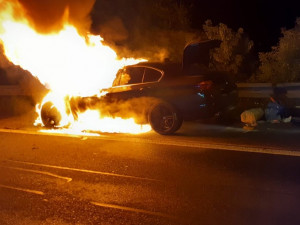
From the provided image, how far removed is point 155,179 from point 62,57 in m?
6.25

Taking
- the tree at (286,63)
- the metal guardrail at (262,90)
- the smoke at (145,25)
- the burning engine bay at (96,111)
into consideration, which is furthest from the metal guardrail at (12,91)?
the tree at (286,63)

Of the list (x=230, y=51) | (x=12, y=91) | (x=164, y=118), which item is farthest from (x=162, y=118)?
(x=12, y=91)

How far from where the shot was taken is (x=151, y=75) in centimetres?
967

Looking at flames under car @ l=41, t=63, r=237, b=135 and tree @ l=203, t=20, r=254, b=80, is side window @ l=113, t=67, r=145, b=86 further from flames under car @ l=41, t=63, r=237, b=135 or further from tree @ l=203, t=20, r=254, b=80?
tree @ l=203, t=20, r=254, b=80

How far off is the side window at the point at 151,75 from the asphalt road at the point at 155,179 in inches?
54.6

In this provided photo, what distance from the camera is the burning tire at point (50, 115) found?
11.3 meters

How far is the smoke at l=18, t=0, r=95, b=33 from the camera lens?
36.8 ft

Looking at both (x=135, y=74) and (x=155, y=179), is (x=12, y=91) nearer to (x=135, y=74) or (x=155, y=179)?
(x=135, y=74)

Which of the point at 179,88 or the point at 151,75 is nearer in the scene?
the point at 179,88

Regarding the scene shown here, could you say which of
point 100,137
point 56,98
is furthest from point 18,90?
point 100,137

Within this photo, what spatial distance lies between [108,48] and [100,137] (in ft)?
9.91

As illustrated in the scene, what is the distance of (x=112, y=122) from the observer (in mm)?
10633

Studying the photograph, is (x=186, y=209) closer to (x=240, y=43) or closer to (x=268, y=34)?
(x=240, y=43)

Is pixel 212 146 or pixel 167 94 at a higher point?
Answer: pixel 167 94
